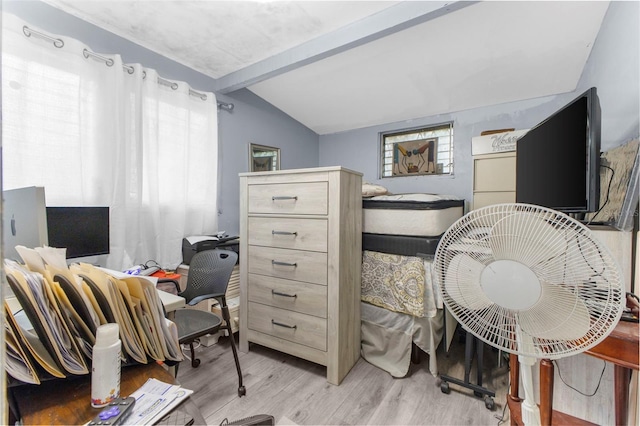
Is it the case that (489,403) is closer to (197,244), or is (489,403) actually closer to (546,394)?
(546,394)

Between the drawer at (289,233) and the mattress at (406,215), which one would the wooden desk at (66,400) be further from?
the mattress at (406,215)

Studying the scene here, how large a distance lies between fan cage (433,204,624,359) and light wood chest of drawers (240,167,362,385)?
0.93m

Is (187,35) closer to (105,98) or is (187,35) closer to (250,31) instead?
(250,31)

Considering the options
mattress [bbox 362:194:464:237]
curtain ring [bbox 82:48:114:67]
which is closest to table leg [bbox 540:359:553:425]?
mattress [bbox 362:194:464:237]

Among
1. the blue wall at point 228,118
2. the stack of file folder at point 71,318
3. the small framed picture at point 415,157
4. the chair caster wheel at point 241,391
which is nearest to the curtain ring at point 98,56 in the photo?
the blue wall at point 228,118

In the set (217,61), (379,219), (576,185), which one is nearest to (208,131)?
(217,61)

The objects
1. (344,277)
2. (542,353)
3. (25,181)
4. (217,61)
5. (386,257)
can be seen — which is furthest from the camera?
(217,61)

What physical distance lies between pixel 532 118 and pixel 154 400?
3.42 m

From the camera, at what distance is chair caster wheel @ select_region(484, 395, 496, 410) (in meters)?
1.51

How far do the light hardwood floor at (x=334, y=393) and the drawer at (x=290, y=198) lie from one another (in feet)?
→ 3.49

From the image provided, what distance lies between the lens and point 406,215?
1.86m

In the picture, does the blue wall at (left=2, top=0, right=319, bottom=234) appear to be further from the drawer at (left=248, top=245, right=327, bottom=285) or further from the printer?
the drawer at (left=248, top=245, right=327, bottom=285)

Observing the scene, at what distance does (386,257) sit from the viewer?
75.2 inches

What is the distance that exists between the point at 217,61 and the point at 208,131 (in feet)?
1.98
